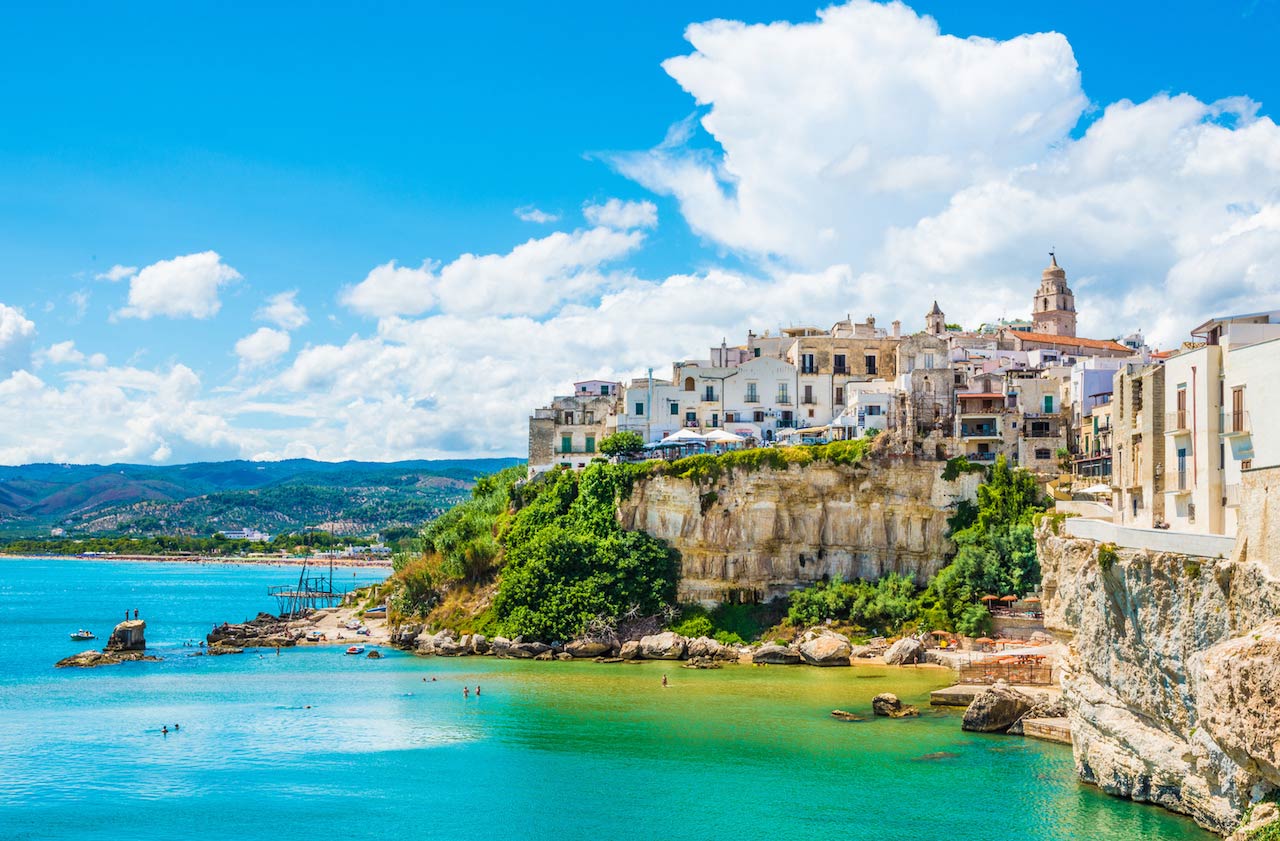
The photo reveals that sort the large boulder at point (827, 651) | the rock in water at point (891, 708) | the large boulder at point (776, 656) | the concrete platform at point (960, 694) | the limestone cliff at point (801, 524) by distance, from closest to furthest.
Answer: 1. the rock in water at point (891, 708)
2. the concrete platform at point (960, 694)
3. the large boulder at point (827, 651)
4. the large boulder at point (776, 656)
5. the limestone cliff at point (801, 524)

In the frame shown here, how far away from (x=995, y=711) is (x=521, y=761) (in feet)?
51.7

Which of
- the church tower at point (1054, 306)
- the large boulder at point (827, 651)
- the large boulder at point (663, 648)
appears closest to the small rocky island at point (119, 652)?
the large boulder at point (663, 648)

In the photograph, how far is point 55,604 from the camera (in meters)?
110

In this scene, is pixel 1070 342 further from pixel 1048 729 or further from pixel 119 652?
pixel 119 652

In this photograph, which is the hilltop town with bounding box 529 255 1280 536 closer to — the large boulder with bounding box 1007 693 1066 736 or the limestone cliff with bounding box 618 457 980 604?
the limestone cliff with bounding box 618 457 980 604

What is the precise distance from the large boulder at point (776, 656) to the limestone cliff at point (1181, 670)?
2373 centimetres

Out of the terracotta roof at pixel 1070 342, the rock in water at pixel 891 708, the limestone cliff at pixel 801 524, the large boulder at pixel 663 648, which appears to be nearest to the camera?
the rock in water at pixel 891 708

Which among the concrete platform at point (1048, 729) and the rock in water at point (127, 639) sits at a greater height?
the concrete platform at point (1048, 729)

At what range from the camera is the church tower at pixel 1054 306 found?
96812 mm

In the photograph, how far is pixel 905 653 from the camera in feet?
173

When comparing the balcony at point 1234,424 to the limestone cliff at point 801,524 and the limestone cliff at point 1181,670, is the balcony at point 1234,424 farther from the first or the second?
the limestone cliff at point 801,524

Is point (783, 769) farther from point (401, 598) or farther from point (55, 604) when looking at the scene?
point (55, 604)

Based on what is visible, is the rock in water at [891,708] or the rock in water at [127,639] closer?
the rock in water at [891,708]

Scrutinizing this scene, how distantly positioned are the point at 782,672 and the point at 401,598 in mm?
28465
